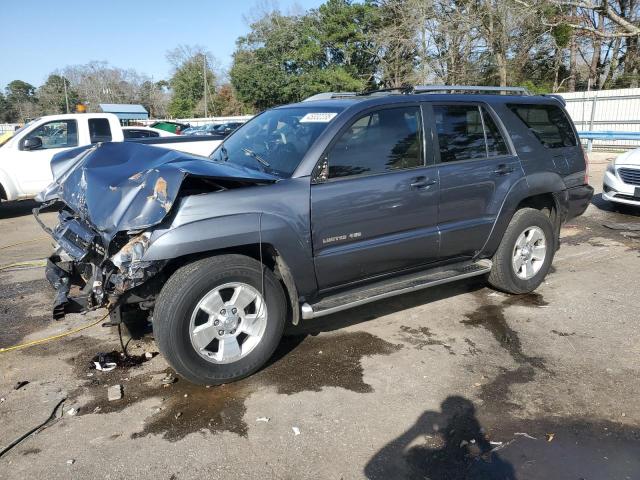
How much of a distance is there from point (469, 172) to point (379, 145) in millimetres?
930

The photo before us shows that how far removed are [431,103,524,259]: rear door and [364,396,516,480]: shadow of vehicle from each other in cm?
172

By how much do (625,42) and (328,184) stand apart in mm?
34694

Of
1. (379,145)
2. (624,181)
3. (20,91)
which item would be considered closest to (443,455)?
(379,145)

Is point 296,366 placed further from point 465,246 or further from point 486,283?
point 486,283

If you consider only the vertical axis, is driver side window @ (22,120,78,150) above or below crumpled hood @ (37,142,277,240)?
above

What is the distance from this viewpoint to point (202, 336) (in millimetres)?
3402

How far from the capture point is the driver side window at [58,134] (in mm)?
10031

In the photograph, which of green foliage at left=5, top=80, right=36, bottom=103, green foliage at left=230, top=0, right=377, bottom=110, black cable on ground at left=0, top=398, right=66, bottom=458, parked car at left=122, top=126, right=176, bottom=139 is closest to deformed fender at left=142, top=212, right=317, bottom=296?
black cable on ground at left=0, top=398, right=66, bottom=458

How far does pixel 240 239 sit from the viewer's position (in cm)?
339

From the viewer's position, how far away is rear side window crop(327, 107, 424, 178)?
3.88m

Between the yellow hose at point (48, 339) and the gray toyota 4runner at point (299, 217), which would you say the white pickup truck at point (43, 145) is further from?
the gray toyota 4runner at point (299, 217)

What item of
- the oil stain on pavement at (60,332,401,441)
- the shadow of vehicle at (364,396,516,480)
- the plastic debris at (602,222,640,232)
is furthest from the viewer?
the plastic debris at (602,222,640,232)

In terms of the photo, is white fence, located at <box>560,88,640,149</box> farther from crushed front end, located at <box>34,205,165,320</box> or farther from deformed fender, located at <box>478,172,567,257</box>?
crushed front end, located at <box>34,205,165,320</box>

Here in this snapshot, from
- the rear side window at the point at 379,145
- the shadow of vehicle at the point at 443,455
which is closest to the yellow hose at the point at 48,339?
the rear side window at the point at 379,145
